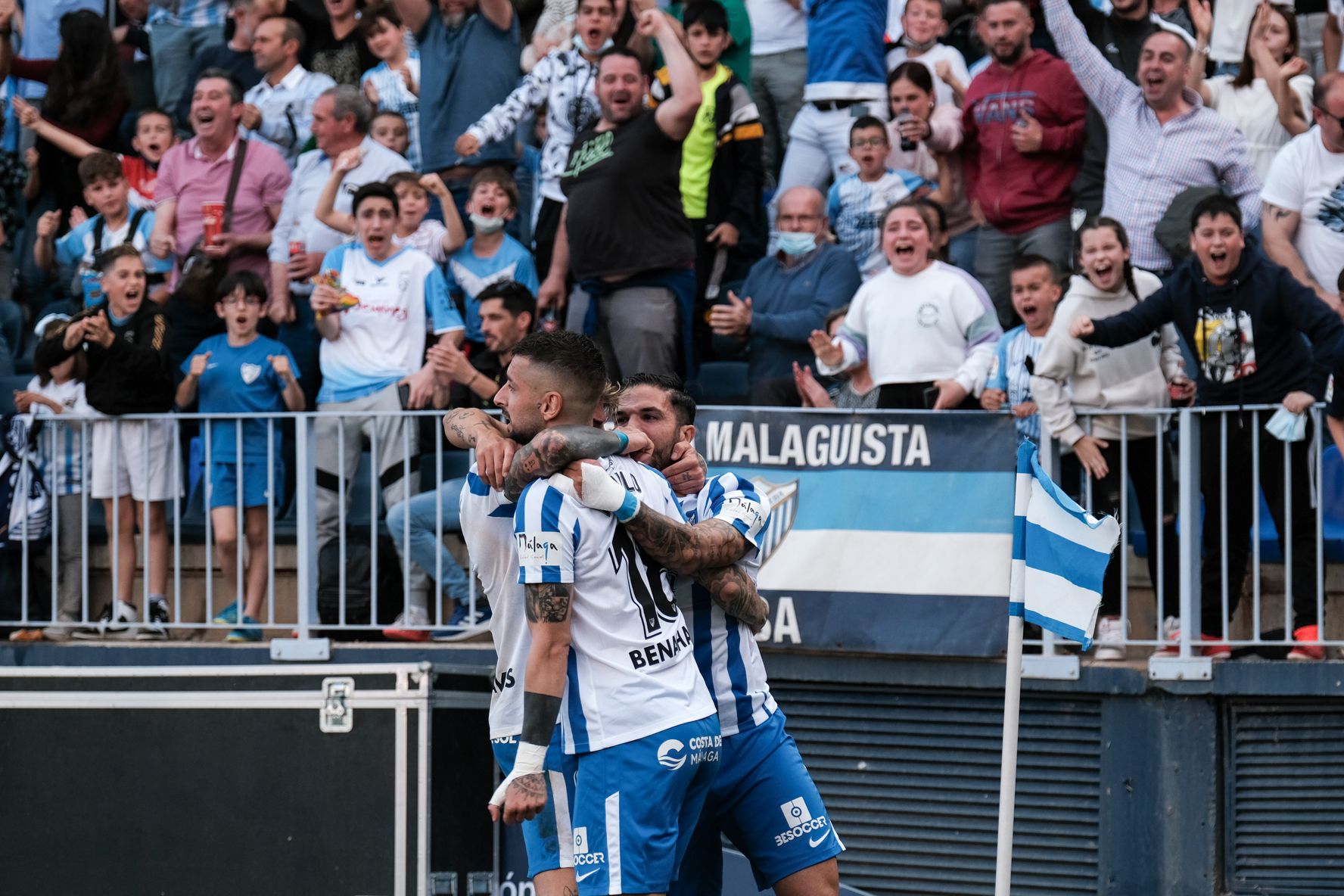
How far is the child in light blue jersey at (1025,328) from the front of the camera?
8.76 metres

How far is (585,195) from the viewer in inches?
396

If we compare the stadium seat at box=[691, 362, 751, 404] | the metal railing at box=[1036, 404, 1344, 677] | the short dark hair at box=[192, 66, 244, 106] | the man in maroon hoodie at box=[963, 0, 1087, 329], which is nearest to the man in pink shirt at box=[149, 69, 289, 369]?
the short dark hair at box=[192, 66, 244, 106]

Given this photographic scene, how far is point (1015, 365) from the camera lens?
8.81 metres

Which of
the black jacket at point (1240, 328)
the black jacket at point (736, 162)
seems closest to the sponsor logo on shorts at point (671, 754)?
the black jacket at point (1240, 328)

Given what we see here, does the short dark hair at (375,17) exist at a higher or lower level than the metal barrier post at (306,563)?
higher

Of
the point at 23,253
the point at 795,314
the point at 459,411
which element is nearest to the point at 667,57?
the point at 795,314

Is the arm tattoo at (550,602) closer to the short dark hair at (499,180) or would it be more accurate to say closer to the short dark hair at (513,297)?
the short dark hair at (513,297)

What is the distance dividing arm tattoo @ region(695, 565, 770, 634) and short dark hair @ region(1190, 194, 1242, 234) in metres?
3.69

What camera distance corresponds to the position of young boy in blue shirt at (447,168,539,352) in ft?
34.4

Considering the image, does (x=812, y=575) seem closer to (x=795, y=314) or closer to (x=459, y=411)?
(x=795, y=314)

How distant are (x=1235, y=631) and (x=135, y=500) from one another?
231 inches

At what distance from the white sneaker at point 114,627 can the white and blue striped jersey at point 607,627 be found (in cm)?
520

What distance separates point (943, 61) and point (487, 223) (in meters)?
3.07

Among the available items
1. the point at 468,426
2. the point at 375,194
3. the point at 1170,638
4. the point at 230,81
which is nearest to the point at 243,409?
the point at 375,194
